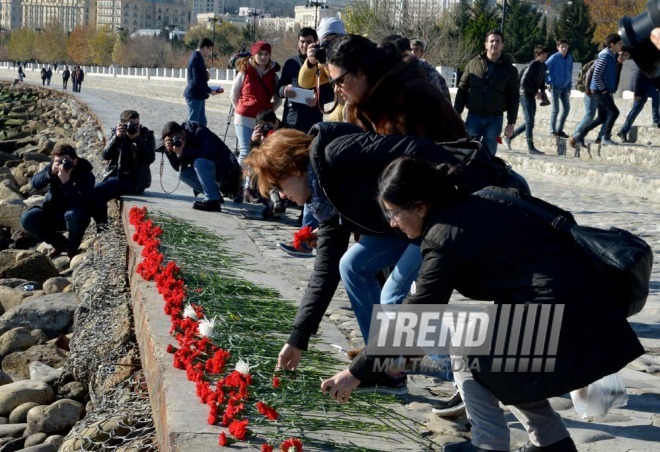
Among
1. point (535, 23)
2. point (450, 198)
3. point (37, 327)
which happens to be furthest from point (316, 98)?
point (535, 23)

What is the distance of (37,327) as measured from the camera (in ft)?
29.9

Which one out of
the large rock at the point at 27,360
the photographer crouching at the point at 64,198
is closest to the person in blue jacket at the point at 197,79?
the photographer crouching at the point at 64,198

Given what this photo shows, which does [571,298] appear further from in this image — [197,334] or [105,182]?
[105,182]

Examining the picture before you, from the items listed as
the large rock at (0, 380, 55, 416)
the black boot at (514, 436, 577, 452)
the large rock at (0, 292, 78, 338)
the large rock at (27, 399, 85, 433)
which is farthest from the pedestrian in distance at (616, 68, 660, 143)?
the black boot at (514, 436, 577, 452)

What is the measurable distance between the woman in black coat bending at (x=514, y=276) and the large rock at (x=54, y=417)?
3685 millimetres

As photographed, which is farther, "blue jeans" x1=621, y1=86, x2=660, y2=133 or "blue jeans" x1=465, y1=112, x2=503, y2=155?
"blue jeans" x1=621, y1=86, x2=660, y2=133

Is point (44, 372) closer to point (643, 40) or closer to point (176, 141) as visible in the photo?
point (176, 141)

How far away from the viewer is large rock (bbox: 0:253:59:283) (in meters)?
11.3

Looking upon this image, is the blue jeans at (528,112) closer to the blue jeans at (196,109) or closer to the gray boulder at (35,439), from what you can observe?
the blue jeans at (196,109)

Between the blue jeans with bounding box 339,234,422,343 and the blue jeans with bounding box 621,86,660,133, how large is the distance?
40.7 ft

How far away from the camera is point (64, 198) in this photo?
10781 mm

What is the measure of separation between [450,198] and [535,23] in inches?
2189

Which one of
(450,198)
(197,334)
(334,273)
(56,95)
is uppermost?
(450,198)

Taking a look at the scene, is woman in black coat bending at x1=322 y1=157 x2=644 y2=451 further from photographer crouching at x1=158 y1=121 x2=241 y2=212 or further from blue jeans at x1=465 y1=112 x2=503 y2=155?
blue jeans at x1=465 y1=112 x2=503 y2=155
